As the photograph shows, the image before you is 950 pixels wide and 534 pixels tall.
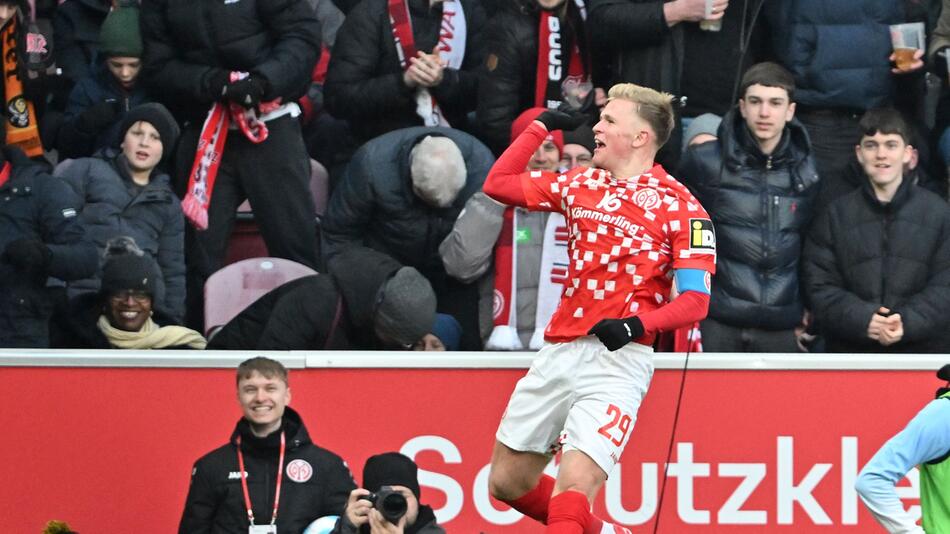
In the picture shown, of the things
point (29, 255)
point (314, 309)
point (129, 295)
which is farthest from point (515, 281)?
point (29, 255)

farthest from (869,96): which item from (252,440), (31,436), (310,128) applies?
(31,436)

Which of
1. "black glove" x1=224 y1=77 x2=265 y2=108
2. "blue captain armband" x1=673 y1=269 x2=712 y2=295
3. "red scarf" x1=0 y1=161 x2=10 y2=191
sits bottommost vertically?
"blue captain armband" x1=673 y1=269 x2=712 y2=295

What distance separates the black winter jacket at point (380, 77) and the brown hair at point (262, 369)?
229 cm

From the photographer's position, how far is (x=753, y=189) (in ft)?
31.2

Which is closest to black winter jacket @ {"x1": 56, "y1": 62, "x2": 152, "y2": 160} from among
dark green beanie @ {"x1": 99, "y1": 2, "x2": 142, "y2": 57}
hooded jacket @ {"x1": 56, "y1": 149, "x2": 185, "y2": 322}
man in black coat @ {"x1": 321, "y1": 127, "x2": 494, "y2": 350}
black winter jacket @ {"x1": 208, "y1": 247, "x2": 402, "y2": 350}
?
dark green beanie @ {"x1": 99, "y1": 2, "x2": 142, "y2": 57}

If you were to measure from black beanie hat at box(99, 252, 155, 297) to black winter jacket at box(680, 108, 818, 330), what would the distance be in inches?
109

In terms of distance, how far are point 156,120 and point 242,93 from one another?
1.56 feet

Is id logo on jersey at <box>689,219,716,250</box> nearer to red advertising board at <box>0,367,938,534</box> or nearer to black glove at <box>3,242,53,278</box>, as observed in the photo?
red advertising board at <box>0,367,938,534</box>

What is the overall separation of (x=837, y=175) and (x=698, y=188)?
83cm

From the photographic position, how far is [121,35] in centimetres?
1024

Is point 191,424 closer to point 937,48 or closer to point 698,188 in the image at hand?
point 698,188

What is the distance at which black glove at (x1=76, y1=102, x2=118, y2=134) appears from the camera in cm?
1015

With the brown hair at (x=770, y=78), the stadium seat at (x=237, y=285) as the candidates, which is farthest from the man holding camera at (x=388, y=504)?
the brown hair at (x=770, y=78)

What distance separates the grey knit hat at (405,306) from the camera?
29.9ft
